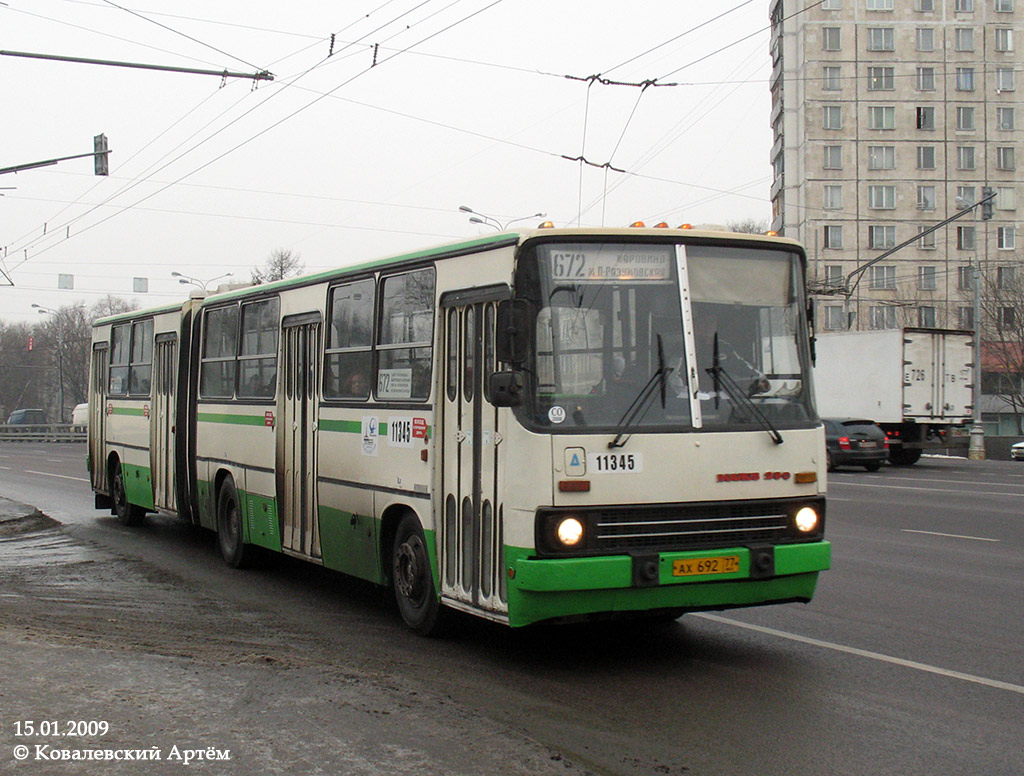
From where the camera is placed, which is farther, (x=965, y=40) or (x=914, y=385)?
(x=965, y=40)

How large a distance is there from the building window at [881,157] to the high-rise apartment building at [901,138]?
84 millimetres

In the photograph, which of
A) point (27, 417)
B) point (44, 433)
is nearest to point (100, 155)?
point (44, 433)

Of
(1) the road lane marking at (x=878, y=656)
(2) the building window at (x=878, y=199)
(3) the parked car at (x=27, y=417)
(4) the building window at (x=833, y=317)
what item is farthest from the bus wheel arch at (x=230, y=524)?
(2) the building window at (x=878, y=199)

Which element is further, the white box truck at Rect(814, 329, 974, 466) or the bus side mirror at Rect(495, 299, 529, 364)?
the white box truck at Rect(814, 329, 974, 466)

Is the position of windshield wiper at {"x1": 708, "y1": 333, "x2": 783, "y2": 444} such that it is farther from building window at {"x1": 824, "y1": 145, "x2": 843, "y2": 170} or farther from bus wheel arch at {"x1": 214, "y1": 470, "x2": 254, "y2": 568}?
building window at {"x1": 824, "y1": 145, "x2": 843, "y2": 170}

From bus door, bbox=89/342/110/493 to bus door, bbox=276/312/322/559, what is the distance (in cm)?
746

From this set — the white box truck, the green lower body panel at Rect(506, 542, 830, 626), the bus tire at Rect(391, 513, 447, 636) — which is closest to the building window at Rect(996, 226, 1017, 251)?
the white box truck

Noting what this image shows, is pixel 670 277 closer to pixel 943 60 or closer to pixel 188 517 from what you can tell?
pixel 188 517

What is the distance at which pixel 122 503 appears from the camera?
16.9 m

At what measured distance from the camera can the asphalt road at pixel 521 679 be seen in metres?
5.65

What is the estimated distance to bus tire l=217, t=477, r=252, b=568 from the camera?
12.2m

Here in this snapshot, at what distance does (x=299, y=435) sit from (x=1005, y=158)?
79.0 metres

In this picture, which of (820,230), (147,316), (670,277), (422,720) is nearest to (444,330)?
(670,277)

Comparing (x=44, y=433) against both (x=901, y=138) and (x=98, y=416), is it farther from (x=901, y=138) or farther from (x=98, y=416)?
(x=901, y=138)
